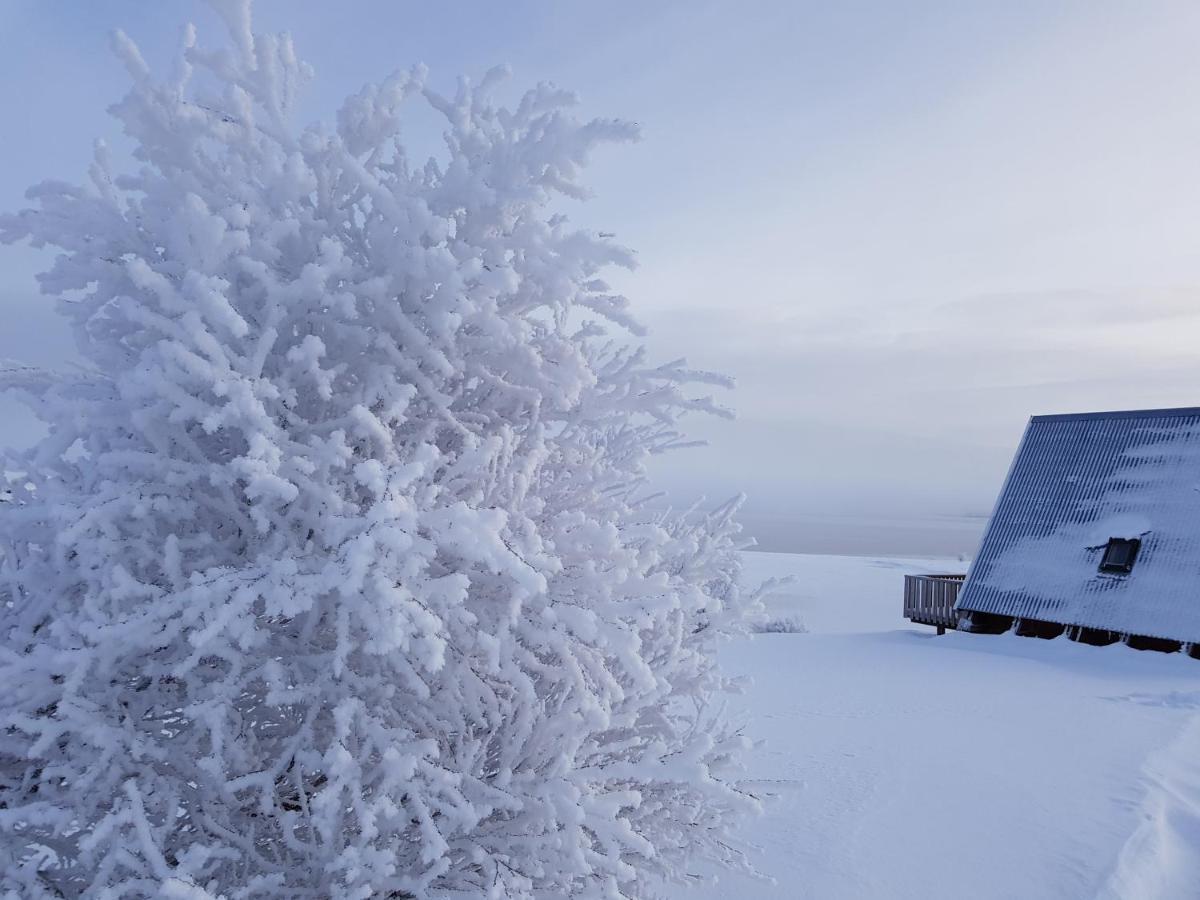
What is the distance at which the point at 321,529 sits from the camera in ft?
10.6

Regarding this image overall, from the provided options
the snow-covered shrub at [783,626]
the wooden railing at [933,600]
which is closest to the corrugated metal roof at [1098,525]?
the wooden railing at [933,600]

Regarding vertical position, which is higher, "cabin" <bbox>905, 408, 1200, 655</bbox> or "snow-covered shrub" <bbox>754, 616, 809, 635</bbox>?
"cabin" <bbox>905, 408, 1200, 655</bbox>

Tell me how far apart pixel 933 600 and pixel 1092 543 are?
13.3ft

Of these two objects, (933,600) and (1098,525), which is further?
(933,600)

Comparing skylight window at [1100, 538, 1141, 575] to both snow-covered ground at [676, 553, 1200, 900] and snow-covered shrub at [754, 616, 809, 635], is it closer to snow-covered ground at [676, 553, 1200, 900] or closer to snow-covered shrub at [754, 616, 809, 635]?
snow-covered ground at [676, 553, 1200, 900]

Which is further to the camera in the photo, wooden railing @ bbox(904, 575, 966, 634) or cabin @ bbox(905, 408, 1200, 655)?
wooden railing @ bbox(904, 575, 966, 634)

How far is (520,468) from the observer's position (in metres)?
3.64

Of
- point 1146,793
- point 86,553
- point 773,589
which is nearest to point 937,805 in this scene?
point 1146,793

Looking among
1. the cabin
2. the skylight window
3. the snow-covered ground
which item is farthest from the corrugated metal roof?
the snow-covered ground

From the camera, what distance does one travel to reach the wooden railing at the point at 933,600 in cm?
2100

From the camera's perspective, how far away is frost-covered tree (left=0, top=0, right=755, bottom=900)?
3.04 meters

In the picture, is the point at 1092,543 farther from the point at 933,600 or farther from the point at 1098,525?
the point at 933,600

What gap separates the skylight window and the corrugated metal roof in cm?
15

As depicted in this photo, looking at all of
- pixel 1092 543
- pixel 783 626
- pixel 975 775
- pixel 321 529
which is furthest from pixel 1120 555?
pixel 321 529
